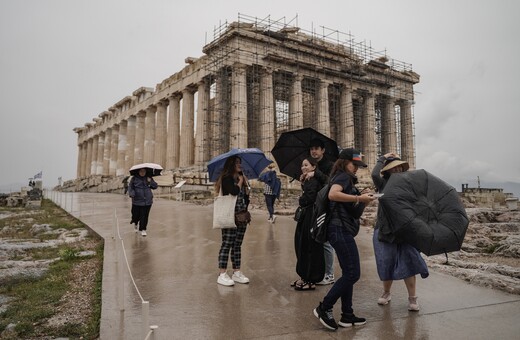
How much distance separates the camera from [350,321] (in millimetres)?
4047

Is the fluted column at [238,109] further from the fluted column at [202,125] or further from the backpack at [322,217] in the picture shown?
the backpack at [322,217]

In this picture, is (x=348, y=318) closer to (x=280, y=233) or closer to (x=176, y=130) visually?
(x=280, y=233)

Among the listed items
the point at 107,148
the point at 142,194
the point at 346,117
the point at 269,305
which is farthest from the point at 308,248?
the point at 107,148

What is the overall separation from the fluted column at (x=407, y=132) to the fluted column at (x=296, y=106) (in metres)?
15.7

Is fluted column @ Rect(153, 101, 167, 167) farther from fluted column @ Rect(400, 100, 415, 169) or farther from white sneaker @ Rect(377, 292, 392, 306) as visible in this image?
white sneaker @ Rect(377, 292, 392, 306)

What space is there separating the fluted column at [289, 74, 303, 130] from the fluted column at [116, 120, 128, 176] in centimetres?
2387

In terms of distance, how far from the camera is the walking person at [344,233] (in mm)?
4027

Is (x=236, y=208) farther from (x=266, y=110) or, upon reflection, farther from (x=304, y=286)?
(x=266, y=110)

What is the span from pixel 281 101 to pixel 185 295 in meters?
36.2

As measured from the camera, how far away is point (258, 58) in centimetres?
3116

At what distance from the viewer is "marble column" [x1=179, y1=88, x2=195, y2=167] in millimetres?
35188

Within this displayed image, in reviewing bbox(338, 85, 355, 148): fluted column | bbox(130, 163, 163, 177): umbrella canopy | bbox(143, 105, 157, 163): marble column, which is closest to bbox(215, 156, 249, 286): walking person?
bbox(130, 163, 163, 177): umbrella canopy

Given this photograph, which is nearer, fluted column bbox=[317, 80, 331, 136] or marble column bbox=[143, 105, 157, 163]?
fluted column bbox=[317, 80, 331, 136]

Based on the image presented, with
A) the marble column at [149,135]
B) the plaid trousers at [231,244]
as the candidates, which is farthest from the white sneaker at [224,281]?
the marble column at [149,135]
